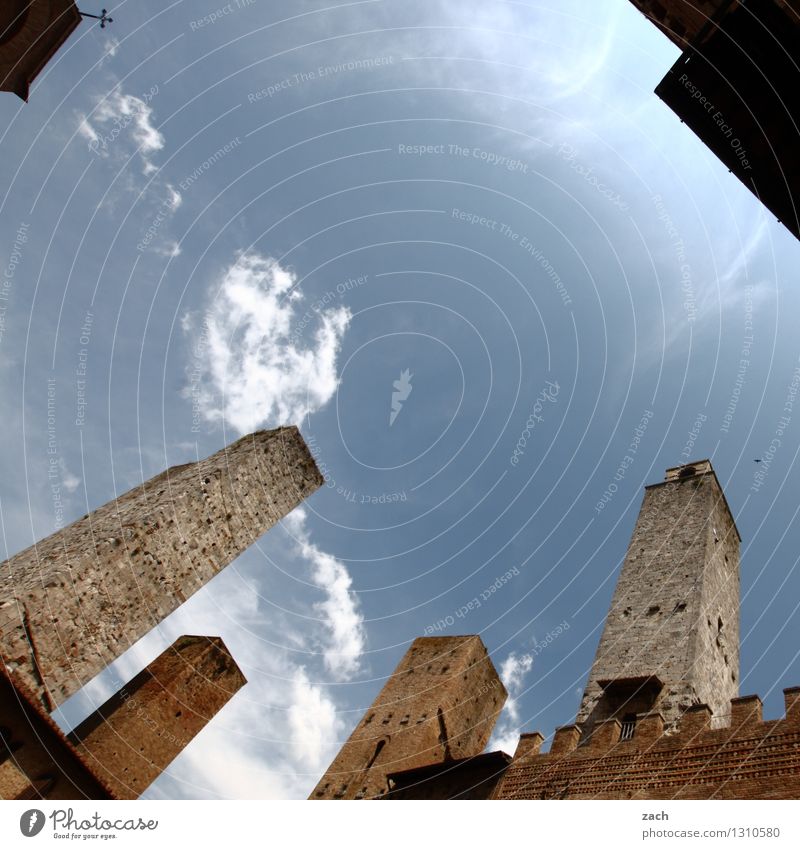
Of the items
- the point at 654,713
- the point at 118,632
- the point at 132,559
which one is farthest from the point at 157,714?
the point at 654,713

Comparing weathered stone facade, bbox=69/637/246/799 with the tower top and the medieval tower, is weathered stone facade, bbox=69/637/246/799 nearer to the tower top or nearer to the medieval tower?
the medieval tower

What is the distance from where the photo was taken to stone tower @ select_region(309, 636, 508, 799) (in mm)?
16953

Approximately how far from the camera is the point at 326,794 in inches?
661

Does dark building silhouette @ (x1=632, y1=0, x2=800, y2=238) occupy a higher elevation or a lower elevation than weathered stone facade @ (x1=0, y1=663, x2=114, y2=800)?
higher

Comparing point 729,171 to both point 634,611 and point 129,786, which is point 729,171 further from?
point 129,786

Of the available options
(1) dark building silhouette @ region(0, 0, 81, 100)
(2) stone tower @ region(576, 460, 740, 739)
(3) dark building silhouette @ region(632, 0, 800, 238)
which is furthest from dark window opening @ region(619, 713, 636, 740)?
(1) dark building silhouette @ region(0, 0, 81, 100)

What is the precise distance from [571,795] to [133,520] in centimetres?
1153

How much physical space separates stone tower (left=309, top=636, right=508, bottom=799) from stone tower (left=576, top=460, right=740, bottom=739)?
538cm

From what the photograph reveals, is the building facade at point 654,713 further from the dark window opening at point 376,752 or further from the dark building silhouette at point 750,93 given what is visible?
the dark building silhouette at point 750,93

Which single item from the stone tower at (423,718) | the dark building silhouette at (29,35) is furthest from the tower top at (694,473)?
the dark building silhouette at (29,35)

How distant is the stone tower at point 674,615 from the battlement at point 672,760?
4.78 feet

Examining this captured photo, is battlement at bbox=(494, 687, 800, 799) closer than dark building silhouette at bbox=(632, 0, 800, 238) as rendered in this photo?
Yes

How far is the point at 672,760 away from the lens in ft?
33.6

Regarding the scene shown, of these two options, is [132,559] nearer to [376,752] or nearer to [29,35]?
[376,752]
